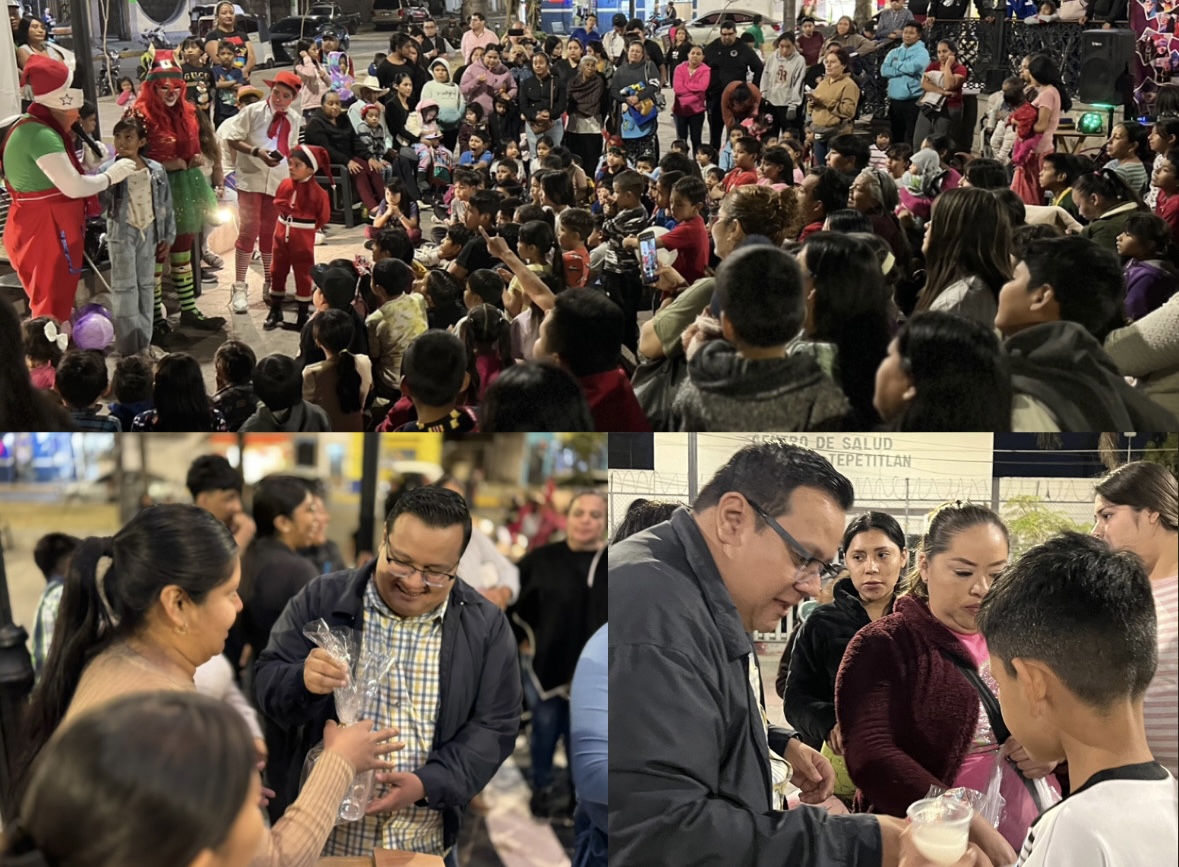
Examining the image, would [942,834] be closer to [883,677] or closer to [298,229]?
[883,677]

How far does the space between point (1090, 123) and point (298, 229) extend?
179 cm

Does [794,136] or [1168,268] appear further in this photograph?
[794,136]

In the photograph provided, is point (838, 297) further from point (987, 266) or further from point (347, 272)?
point (347, 272)

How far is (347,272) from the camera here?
9.28 feet

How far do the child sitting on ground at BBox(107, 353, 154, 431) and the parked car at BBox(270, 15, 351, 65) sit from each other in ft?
2.42

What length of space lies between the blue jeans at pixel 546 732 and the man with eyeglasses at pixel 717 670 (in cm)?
15

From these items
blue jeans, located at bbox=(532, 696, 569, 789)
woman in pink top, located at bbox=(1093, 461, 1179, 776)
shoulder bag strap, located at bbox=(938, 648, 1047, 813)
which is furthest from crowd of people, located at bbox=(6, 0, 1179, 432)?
blue jeans, located at bbox=(532, 696, 569, 789)

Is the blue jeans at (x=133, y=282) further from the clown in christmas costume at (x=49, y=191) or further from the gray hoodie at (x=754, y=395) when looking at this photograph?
the gray hoodie at (x=754, y=395)

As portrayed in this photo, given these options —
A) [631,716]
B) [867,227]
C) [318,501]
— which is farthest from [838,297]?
[318,501]

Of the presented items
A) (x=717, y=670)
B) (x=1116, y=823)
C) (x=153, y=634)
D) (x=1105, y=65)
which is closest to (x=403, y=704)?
(x=153, y=634)

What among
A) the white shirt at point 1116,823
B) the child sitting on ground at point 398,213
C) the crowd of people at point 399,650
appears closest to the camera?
the white shirt at point 1116,823

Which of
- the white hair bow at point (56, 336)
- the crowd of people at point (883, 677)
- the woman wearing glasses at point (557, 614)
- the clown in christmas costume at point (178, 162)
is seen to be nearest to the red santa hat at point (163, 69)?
the clown in christmas costume at point (178, 162)

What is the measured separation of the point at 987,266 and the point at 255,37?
1640 millimetres

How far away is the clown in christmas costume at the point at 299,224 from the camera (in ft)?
9.29
